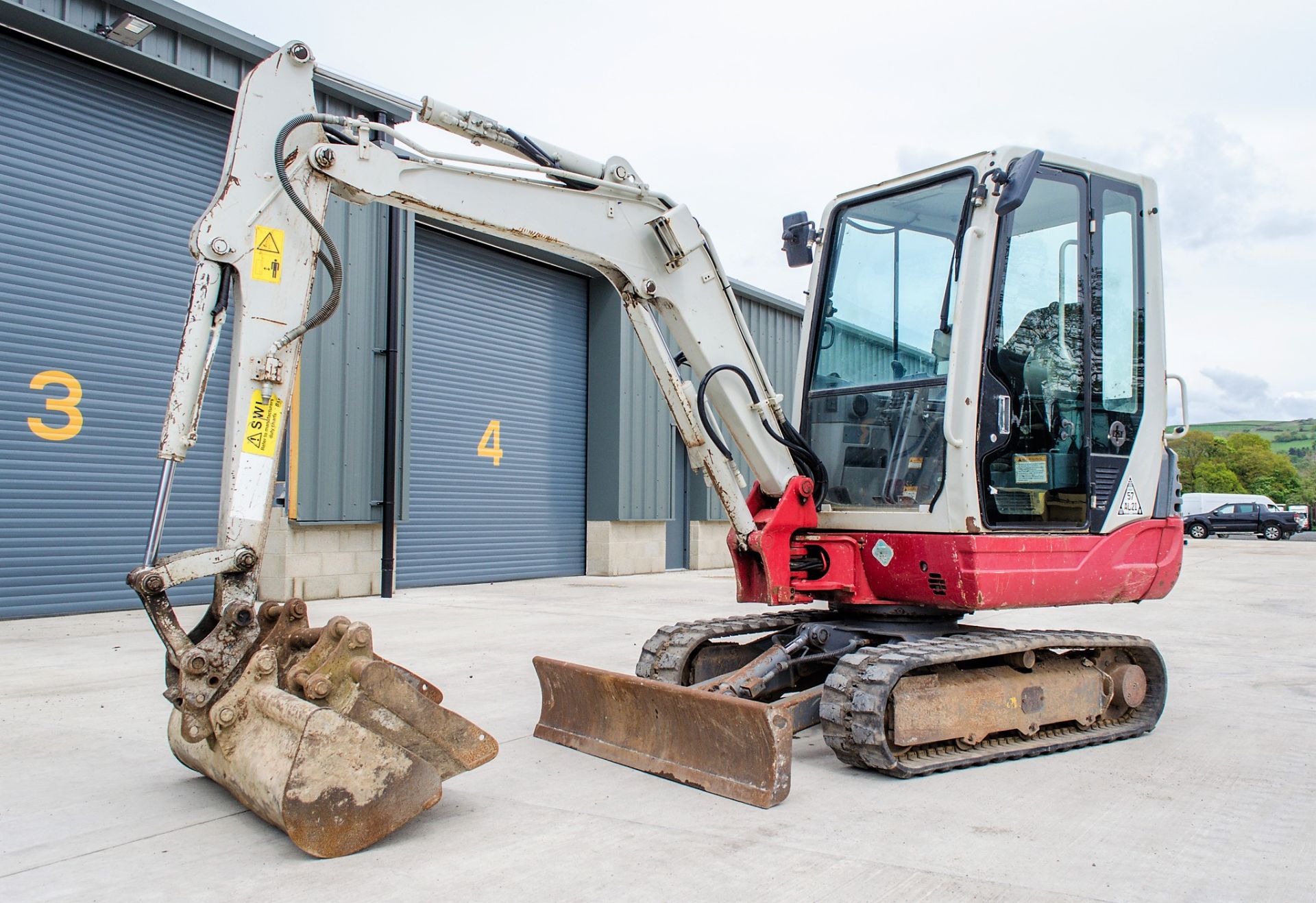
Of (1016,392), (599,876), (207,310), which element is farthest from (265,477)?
(1016,392)

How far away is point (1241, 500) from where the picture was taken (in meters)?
42.7

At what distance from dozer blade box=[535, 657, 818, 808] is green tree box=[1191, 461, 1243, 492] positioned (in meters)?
92.9

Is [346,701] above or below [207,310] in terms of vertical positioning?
below

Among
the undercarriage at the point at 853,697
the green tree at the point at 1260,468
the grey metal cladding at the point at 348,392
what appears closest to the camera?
the undercarriage at the point at 853,697

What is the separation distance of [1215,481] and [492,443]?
8877 cm

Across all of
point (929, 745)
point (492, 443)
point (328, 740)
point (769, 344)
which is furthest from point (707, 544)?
point (328, 740)

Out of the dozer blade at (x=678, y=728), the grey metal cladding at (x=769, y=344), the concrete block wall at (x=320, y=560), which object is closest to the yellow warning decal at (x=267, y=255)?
the dozer blade at (x=678, y=728)

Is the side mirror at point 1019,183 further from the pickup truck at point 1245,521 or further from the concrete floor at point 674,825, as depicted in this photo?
the pickup truck at point 1245,521

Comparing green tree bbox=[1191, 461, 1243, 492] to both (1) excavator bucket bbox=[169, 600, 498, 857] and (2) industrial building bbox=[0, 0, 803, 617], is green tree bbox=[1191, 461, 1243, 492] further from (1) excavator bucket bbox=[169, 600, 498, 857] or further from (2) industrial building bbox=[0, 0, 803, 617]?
(1) excavator bucket bbox=[169, 600, 498, 857]

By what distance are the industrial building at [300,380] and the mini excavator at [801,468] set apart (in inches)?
151

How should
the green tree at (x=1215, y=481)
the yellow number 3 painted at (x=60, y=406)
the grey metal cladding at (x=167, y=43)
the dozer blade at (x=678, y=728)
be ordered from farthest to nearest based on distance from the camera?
the green tree at (x=1215, y=481) → the yellow number 3 painted at (x=60, y=406) → the grey metal cladding at (x=167, y=43) → the dozer blade at (x=678, y=728)

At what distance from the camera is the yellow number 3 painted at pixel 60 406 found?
9820mm

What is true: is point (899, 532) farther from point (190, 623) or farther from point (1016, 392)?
point (190, 623)

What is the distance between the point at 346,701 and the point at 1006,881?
7.99 feet
